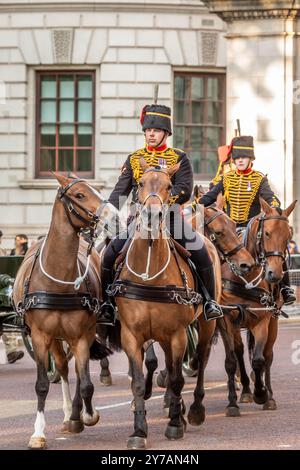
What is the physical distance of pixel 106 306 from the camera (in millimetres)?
12719

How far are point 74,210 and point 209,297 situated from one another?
174 cm

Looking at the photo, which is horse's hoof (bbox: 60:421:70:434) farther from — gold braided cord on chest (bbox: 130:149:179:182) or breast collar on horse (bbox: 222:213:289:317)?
breast collar on horse (bbox: 222:213:289:317)

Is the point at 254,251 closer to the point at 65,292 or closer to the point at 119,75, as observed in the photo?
the point at 65,292

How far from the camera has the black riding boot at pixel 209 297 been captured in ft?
43.3

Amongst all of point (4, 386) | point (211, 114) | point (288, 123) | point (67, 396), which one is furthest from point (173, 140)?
point (67, 396)

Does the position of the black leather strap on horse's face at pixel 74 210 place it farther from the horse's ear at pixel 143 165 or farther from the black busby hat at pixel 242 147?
the black busby hat at pixel 242 147

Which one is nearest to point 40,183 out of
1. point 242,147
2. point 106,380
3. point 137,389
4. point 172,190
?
point 106,380

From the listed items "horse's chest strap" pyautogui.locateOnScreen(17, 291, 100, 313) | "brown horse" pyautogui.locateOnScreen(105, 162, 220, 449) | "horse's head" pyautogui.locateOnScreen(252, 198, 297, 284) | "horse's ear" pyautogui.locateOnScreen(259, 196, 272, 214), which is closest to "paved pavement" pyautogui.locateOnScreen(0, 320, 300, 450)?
"brown horse" pyautogui.locateOnScreen(105, 162, 220, 449)

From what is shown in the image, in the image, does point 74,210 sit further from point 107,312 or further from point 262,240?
point 262,240

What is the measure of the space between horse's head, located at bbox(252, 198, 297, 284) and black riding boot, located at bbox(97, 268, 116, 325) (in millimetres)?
2118

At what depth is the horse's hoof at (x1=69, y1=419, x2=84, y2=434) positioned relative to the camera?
1266 cm

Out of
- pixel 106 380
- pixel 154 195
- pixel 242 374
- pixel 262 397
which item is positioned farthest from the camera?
pixel 106 380

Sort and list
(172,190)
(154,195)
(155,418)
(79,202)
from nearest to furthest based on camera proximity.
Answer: (154,195) < (79,202) < (172,190) < (155,418)

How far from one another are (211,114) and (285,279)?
2013 cm
